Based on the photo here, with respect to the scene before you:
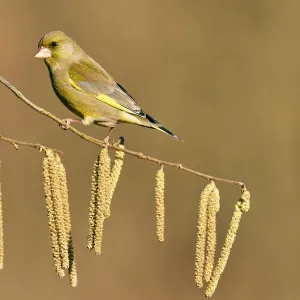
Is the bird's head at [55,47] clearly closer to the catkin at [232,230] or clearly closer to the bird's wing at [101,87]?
the bird's wing at [101,87]

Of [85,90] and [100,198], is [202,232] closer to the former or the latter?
[100,198]

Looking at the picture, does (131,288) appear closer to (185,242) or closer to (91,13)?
(185,242)

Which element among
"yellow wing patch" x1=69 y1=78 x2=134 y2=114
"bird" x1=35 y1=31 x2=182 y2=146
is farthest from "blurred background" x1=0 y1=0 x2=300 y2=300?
"yellow wing patch" x1=69 y1=78 x2=134 y2=114

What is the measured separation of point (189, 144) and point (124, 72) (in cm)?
102

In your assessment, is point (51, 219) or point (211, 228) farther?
point (211, 228)

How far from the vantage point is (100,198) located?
3.16 metres

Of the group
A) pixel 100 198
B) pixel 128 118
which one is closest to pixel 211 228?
pixel 100 198

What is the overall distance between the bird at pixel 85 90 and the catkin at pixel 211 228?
1.22m

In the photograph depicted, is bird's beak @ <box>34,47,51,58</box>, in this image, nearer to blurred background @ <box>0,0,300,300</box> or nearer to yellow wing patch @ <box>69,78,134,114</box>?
yellow wing patch @ <box>69,78,134,114</box>

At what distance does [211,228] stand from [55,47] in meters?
2.04

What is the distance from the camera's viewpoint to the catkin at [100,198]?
317 cm

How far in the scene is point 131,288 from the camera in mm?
8367

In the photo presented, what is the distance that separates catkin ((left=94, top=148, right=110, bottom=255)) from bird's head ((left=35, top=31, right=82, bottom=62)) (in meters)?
1.78

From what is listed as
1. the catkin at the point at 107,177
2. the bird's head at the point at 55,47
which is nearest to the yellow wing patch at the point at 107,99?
the bird's head at the point at 55,47
